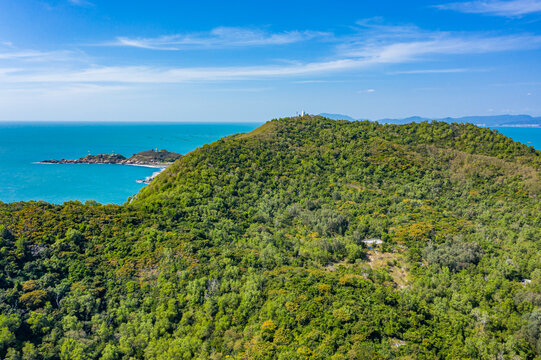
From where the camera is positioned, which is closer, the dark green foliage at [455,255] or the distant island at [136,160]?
the dark green foliage at [455,255]

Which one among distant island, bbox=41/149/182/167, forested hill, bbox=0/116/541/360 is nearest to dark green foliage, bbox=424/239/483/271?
forested hill, bbox=0/116/541/360

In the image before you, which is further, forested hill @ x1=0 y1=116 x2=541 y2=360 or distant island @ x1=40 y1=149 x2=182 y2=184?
distant island @ x1=40 y1=149 x2=182 y2=184

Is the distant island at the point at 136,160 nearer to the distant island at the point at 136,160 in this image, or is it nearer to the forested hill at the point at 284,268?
the distant island at the point at 136,160

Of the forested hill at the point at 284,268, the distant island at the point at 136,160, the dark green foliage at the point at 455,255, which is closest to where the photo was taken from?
the forested hill at the point at 284,268

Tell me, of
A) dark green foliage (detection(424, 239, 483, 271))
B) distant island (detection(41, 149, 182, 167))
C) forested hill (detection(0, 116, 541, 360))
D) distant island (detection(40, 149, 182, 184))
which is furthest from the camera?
distant island (detection(41, 149, 182, 167))

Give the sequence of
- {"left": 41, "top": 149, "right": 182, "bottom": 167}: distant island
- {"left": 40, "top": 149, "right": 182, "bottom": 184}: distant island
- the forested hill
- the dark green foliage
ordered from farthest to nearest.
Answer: {"left": 41, "top": 149, "right": 182, "bottom": 167}: distant island < {"left": 40, "top": 149, "right": 182, "bottom": 184}: distant island < the dark green foliage < the forested hill

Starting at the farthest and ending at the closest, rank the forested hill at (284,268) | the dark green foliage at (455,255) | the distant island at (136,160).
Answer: the distant island at (136,160), the dark green foliage at (455,255), the forested hill at (284,268)

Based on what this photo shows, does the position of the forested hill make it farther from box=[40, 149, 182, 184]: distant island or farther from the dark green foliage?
box=[40, 149, 182, 184]: distant island

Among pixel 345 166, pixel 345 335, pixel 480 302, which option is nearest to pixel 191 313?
pixel 345 335

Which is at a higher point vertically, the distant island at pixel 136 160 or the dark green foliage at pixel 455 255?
the distant island at pixel 136 160

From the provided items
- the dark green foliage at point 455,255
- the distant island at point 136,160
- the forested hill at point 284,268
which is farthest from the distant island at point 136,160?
the dark green foliage at point 455,255
